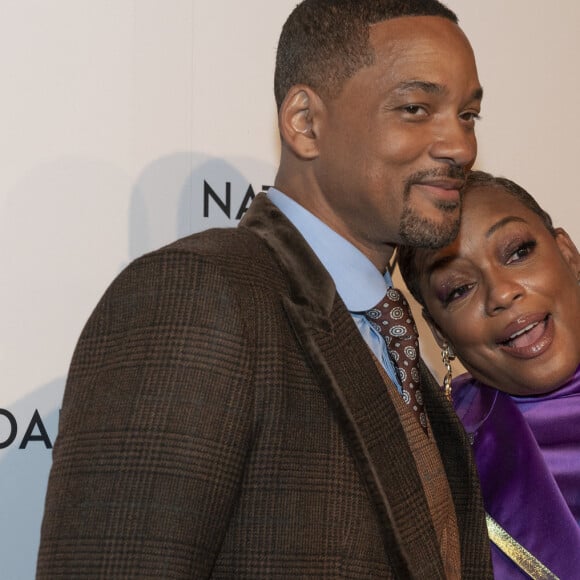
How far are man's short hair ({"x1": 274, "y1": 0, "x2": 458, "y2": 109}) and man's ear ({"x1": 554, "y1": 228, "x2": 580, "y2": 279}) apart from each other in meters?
0.59

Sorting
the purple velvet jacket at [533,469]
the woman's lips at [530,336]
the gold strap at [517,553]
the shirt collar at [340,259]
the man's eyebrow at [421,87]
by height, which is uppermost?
the man's eyebrow at [421,87]

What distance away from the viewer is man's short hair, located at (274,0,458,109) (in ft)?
5.18

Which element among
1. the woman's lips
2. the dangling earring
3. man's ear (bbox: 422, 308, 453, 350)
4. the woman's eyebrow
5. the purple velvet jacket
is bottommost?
the purple velvet jacket

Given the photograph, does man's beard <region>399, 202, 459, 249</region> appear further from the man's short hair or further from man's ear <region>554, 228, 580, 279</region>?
man's ear <region>554, 228, 580, 279</region>

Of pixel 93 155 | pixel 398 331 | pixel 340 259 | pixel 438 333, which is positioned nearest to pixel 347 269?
pixel 340 259

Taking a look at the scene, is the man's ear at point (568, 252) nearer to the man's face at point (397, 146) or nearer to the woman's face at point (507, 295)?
the woman's face at point (507, 295)

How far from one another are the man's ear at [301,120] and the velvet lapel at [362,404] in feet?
0.70

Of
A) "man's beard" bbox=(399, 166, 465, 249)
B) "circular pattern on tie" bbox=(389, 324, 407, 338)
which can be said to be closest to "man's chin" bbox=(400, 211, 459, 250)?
"man's beard" bbox=(399, 166, 465, 249)

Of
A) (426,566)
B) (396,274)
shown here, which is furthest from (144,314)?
(396,274)

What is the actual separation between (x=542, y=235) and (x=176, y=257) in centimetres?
96

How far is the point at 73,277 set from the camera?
2.02 m

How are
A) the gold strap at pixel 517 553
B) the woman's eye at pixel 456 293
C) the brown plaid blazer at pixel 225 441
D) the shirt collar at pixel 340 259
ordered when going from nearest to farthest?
the brown plaid blazer at pixel 225 441 → the shirt collar at pixel 340 259 → the gold strap at pixel 517 553 → the woman's eye at pixel 456 293

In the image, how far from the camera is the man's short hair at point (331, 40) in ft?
5.18

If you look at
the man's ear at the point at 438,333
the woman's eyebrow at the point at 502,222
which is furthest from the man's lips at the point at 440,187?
the man's ear at the point at 438,333
